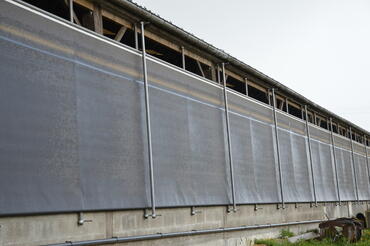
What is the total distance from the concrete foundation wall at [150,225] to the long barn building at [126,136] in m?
0.02

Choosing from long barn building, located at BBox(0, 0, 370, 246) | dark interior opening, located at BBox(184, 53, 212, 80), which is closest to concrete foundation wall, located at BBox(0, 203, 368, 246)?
→ long barn building, located at BBox(0, 0, 370, 246)

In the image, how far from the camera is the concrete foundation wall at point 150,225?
24.4 feet

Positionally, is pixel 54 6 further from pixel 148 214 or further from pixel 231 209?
pixel 231 209

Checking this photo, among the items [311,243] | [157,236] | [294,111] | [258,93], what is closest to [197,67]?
[258,93]

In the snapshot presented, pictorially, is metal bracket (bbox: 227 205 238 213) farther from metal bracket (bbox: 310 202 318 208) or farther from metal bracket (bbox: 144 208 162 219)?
metal bracket (bbox: 310 202 318 208)

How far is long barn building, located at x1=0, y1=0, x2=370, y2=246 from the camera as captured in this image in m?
7.71

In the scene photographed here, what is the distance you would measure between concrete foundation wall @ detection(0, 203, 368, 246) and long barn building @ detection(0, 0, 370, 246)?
0.02 m

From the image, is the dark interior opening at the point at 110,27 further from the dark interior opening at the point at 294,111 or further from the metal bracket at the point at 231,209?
the dark interior opening at the point at 294,111

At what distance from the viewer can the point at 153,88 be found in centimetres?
1109

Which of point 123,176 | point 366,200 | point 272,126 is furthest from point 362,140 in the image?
point 123,176

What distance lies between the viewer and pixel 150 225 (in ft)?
33.5

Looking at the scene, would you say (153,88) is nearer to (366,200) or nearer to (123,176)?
(123,176)

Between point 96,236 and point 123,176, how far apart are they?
1313mm

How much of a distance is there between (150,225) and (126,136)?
1807mm
